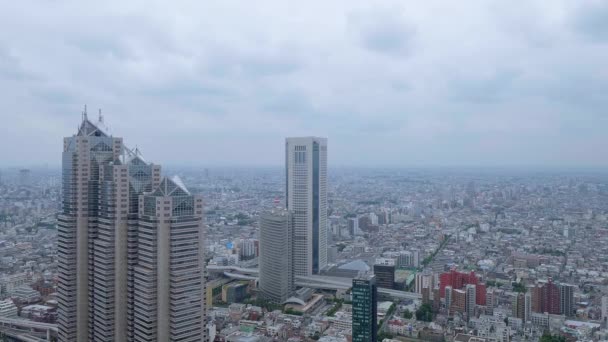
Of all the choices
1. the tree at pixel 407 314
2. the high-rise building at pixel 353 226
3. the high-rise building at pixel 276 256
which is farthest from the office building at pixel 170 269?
the high-rise building at pixel 353 226

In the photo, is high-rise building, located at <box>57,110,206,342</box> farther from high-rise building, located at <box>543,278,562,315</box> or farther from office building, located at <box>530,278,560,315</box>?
high-rise building, located at <box>543,278,562,315</box>

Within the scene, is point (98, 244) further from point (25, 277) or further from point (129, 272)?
point (25, 277)

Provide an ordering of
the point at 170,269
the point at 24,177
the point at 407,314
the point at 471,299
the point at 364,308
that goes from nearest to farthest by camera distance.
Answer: the point at 170,269
the point at 364,308
the point at 407,314
the point at 471,299
the point at 24,177

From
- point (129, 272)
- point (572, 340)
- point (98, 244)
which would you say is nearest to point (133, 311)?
point (129, 272)

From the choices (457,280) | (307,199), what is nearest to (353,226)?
(307,199)

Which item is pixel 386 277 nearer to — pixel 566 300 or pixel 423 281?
pixel 423 281
